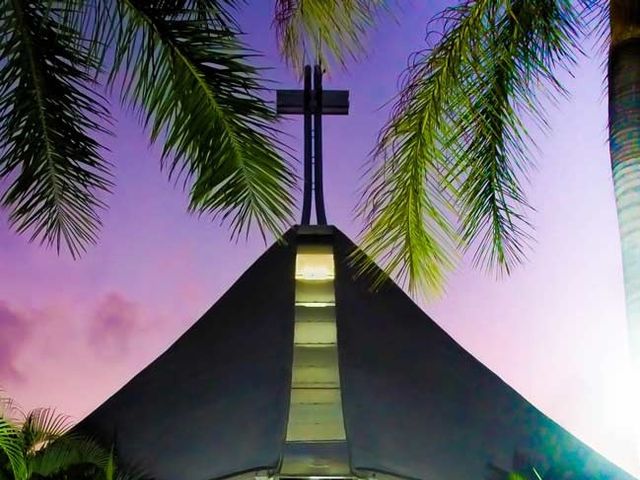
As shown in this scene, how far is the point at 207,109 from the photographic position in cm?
545

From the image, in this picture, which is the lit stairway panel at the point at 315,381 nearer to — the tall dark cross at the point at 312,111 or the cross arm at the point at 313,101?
the tall dark cross at the point at 312,111

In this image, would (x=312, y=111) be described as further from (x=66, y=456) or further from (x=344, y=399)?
(x=66, y=456)

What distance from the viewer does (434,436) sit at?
965 centimetres

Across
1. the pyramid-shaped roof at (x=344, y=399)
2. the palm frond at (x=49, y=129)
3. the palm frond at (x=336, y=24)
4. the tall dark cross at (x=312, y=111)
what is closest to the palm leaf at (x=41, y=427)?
the pyramid-shaped roof at (x=344, y=399)

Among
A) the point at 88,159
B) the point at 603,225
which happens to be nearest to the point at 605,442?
the point at 603,225

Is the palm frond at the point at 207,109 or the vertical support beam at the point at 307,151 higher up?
the vertical support beam at the point at 307,151

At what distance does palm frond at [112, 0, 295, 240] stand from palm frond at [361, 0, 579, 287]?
1.12 meters

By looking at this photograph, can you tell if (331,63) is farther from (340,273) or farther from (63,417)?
(340,273)

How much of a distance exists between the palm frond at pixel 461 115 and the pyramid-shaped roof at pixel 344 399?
3284 millimetres

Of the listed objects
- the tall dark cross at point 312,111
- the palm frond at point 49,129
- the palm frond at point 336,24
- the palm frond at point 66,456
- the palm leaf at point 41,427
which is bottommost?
the palm frond at point 66,456

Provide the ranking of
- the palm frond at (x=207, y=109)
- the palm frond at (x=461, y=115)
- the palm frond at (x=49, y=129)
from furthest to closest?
the palm frond at (x=461, y=115) → the palm frond at (x=49, y=129) → the palm frond at (x=207, y=109)

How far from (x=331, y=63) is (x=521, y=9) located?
1.47 m

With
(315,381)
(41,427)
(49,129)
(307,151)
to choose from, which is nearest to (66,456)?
(41,427)

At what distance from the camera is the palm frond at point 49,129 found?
224 inches
